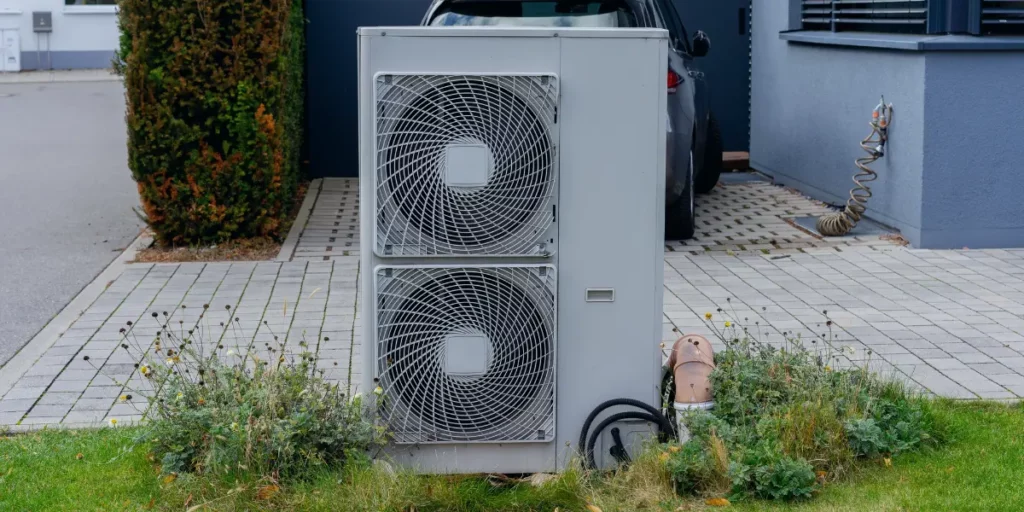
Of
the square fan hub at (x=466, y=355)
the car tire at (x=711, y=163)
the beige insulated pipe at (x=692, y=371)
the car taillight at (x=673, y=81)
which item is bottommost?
the beige insulated pipe at (x=692, y=371)

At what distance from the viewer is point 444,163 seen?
4207mm

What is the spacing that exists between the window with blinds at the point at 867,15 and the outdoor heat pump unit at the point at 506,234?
17.7ft

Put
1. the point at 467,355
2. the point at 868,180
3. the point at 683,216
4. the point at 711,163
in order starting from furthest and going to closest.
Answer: the point at 711,163 → the point at 868,180 → the point at 683,216 → the point at 467,355

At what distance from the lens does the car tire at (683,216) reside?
9219 millimetres

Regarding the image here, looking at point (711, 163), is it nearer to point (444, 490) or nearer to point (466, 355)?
point (466, 355)

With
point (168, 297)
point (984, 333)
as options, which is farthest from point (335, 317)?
point (984, 333)

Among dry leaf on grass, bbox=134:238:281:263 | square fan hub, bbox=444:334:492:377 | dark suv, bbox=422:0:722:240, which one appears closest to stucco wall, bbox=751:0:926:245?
dark suv, bbox=422:0:722:240

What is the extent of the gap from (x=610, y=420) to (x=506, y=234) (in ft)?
2.48

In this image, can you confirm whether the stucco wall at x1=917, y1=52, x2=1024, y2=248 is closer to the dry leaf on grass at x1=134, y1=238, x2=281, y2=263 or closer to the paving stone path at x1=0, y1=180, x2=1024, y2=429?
the paving stone path at x1=0, y1=180, x2=1024, y2=429

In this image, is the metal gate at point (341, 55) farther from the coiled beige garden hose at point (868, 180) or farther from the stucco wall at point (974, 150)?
the stucco wall at point (974, 150)

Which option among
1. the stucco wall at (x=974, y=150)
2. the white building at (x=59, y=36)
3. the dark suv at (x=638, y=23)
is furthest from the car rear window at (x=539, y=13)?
the white building at (x=59, y=36)

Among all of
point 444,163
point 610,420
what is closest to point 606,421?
point 610,420

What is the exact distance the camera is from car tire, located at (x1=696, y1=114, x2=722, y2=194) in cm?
1145

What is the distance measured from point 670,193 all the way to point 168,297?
3509mm
